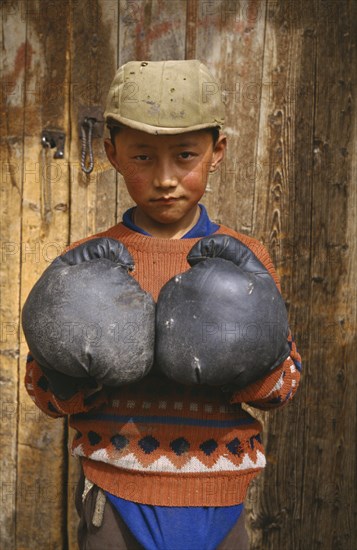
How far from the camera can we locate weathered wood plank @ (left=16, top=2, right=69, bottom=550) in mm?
2258

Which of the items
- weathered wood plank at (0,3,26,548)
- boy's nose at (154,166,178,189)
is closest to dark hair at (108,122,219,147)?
boy's nose at (154,166,178,189)

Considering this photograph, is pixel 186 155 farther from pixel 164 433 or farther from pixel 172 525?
pixel 172 525

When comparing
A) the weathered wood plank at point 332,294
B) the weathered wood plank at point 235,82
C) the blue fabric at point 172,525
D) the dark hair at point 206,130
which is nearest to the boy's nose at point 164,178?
the dark hair at point 206,130

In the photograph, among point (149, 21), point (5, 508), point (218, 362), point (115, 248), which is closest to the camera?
point (218, 362)

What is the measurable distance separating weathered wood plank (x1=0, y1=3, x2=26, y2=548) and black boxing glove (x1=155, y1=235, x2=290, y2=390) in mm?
1127

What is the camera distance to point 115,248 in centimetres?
140

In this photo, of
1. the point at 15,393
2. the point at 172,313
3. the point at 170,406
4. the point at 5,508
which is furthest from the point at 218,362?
the point at 5,508

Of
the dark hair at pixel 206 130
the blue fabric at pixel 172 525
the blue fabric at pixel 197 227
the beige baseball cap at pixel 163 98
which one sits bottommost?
the blue fabric at pixel 172 525

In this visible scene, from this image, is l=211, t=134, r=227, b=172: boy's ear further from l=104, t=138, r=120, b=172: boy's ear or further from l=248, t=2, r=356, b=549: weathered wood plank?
l=248, t=2, r=356, b=549: weathered wood plank

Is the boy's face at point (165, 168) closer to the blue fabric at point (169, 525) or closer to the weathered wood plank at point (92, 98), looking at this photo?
the blue fabric at point (169, 525)

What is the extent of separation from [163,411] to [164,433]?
0.04 meters

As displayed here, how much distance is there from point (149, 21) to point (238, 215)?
0.67 m

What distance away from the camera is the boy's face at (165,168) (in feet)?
4.81

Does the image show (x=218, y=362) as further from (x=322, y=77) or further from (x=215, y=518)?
(x=322, y=77)
